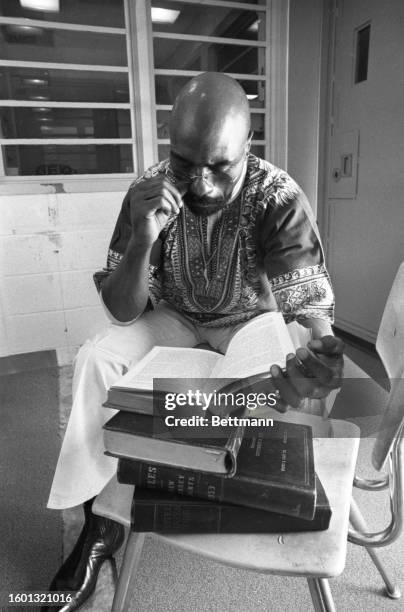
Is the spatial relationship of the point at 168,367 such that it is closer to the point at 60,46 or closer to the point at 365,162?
the point at 365,162

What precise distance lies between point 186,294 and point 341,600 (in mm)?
809

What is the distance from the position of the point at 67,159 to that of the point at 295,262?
1838 millimetres

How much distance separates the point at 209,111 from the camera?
0.86m

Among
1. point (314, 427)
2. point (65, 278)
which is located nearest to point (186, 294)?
point (314, 427)

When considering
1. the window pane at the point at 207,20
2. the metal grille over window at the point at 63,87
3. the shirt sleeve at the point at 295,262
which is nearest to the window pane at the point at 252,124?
the metal grille over window at the point at 63,87

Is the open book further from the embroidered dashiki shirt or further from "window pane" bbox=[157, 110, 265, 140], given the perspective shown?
"window pane" bbox=[157, 110, 265, 140]

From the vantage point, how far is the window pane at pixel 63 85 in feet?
7.38

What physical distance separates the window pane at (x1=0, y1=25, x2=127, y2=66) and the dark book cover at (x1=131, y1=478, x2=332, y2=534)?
2.41 meters

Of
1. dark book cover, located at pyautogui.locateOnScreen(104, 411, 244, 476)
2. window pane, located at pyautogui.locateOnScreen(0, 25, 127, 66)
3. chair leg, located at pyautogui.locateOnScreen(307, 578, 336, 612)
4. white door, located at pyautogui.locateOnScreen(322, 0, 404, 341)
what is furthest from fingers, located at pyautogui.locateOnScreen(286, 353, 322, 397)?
window pane, located at pyautogui.locateOnScreen(0, 25, 127, 66)

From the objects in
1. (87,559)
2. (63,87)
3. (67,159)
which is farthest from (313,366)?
(63,87)

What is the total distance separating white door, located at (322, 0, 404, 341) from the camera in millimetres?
2165

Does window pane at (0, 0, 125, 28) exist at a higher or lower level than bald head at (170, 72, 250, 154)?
higher

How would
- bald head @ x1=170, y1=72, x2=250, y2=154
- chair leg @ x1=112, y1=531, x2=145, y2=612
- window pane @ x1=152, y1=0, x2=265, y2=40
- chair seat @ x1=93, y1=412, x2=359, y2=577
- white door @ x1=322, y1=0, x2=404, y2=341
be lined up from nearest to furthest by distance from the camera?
chair seat @ x1=93, y1=412, x2=359, y2=577 → chair leg @ x1=112, y1=531, x2=145, y2=612 → bald head @ x1=170, y1=72, x2=250, y2=154 → white door @ x1=322, y1=0, x2=404, y2=341 → window pane @ x1=152, y1=0, x2=265, y2=40

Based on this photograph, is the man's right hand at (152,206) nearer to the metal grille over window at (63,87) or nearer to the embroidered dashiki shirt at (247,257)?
the embroidered dashiki shirt at (247,257)
